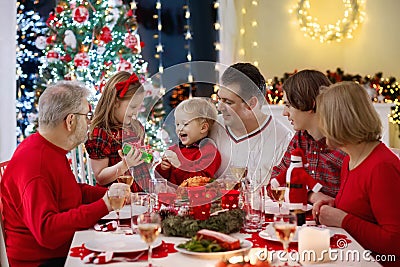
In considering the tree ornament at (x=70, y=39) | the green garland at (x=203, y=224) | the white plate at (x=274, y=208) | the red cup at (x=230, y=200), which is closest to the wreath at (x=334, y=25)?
the tree ornament at (x=70, y=39)

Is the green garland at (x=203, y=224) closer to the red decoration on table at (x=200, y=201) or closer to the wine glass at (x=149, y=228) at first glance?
the red decoration on table at (x=200, y=201)

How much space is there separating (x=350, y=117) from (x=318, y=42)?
5147 mm

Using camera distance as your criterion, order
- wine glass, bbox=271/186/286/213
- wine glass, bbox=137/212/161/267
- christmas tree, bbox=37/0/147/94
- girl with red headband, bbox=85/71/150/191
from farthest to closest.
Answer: christmas tree, bbox=37/0/147/94 → girl with red headband, bbox=85/71/150/191 → wine glass, bbox=271/186/286/213 → wine glass, bbox=137/212/161/267

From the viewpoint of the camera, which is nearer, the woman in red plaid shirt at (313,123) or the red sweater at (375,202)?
Result: the red sweater at (375,202)

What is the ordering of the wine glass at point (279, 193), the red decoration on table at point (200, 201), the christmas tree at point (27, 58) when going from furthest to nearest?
the christmas tree at point (27, 58) < the wine glass at point (279, 193) < the red decoration on table at point (200, 201)

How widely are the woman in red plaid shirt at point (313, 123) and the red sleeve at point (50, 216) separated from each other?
1.08m

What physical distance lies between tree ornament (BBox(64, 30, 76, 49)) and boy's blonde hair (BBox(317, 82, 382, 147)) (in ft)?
13.0

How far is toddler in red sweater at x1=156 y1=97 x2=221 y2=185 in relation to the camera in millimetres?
2982

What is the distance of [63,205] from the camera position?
8.25 ft

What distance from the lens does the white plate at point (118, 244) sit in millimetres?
1994

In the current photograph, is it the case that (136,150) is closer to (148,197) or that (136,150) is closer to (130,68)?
(148,197)

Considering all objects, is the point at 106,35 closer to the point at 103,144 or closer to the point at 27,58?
the point at 27,58

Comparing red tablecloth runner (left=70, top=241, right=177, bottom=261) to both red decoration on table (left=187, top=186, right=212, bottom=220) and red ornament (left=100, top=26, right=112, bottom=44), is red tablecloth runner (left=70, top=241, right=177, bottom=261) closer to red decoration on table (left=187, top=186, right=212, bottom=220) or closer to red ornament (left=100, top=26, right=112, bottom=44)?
red decoration on table (left=187, top=186, right=212, bottom=220)

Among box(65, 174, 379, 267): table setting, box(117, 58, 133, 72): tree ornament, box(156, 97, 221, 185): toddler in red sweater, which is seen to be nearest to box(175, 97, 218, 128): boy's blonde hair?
box(156, 97, 221, 185): toddler in red sweater
